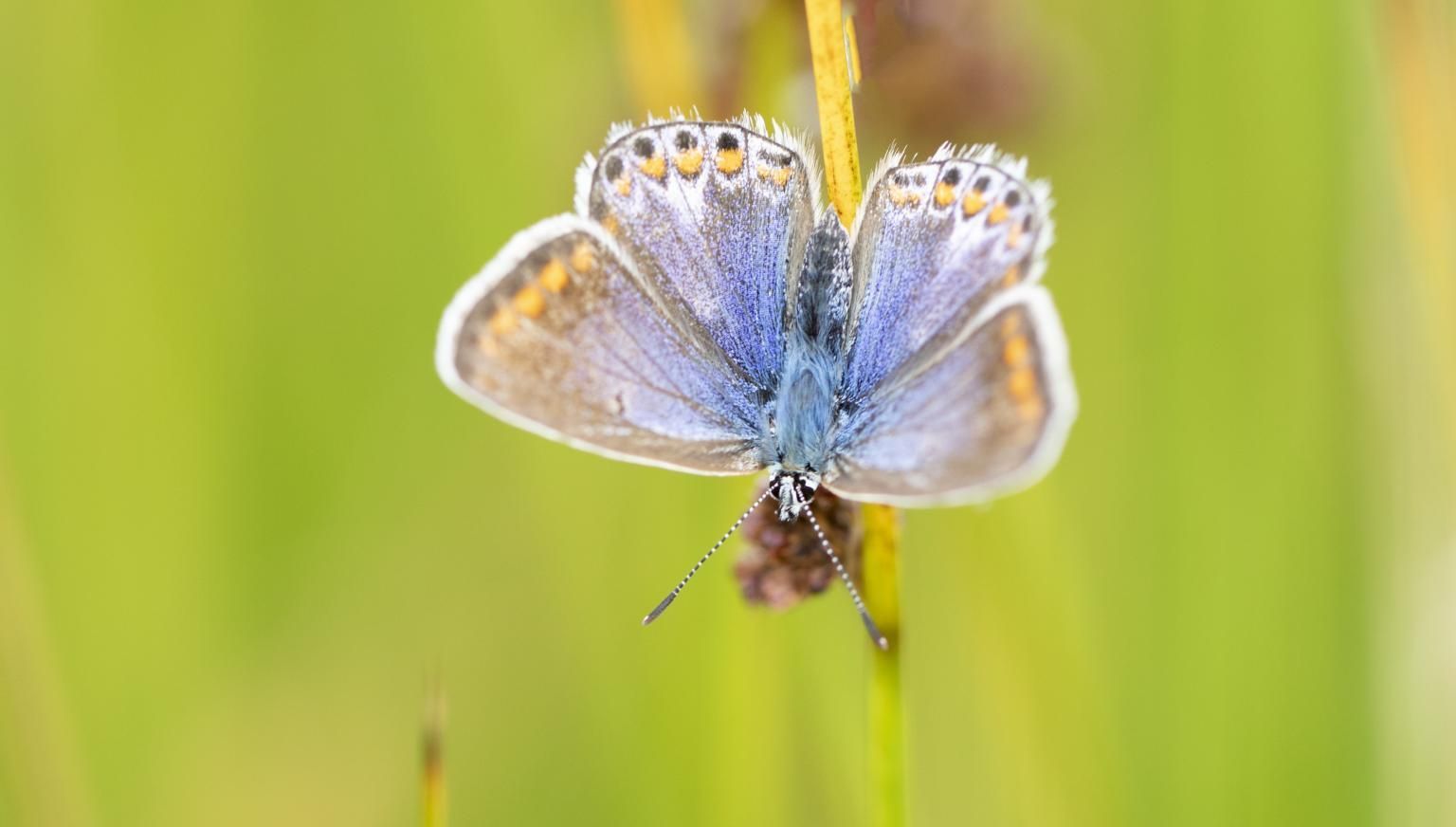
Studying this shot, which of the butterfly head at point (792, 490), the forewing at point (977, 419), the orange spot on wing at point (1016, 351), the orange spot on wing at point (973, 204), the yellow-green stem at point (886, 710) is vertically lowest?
the yellow-green stem at point (886, 710)

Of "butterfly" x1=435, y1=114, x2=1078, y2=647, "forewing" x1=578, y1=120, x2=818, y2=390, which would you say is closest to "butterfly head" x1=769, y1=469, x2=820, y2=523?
"butterfly" x1=435, y1=114, x2=1078, y2=647

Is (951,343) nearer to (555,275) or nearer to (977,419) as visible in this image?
(977,419)

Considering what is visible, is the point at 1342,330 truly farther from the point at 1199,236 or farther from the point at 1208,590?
the point at 1208,590

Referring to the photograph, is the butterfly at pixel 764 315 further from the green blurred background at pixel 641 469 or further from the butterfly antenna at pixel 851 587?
the green blurred background at pixel 641 469

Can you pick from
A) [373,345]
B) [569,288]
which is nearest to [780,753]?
[569,288]

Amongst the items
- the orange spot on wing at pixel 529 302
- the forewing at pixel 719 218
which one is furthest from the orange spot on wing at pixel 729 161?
the orange spot on wing at pixel 529 302

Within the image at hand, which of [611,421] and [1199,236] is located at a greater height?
[1199,236]

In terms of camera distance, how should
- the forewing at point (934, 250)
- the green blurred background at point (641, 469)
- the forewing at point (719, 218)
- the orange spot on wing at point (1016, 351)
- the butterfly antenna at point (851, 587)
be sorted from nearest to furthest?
the butterfly antenna at point (851, 587)
the orange spot on wing at point (1016, 351)
the forewing at point (934, 250)
the forewing at point (719, 218)
the green blurred background at point (641, 469)

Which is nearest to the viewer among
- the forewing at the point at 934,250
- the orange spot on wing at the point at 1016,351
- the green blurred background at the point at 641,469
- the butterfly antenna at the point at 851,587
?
the butterfly antenna at the point at 851,587
